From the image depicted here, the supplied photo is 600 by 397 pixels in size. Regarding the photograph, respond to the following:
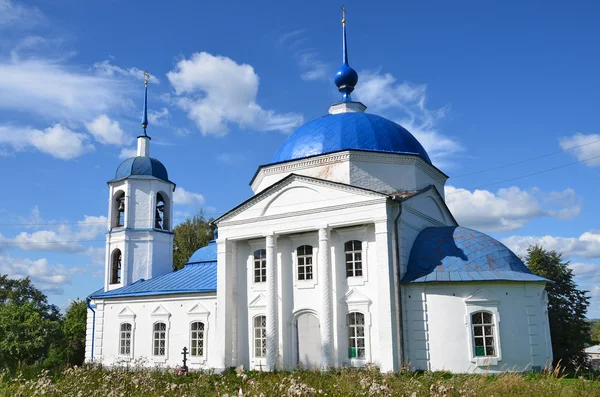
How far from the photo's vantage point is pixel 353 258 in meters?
15.9

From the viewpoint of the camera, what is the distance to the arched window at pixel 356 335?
1529 centimetres

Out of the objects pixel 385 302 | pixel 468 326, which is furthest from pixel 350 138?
pixel 468 326

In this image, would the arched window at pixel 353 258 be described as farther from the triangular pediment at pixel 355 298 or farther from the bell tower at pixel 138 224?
the bell tower at pixel 138 224

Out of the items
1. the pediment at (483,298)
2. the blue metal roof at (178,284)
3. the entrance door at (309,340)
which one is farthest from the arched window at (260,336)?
the pediment at (483,298)

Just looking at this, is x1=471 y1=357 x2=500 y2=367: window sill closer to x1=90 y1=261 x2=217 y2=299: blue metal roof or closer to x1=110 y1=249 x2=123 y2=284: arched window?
x1=90 y1=261 x2=217 y2=299: blue metal roof

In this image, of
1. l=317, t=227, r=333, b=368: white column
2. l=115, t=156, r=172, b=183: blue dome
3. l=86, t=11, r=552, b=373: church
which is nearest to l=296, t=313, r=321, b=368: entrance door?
l=86, t=11, r=552, b=373: church

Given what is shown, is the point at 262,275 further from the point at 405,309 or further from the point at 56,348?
the point at 56,348

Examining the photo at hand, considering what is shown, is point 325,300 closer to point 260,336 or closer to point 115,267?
point 260,336

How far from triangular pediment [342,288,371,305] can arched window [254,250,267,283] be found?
2950 millimetres

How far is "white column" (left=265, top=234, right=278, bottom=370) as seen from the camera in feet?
53.1

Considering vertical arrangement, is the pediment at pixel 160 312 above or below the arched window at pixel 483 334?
above

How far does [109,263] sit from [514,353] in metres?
15.8

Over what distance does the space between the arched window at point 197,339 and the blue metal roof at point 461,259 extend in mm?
7390

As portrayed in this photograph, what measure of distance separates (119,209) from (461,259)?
14.5 m
